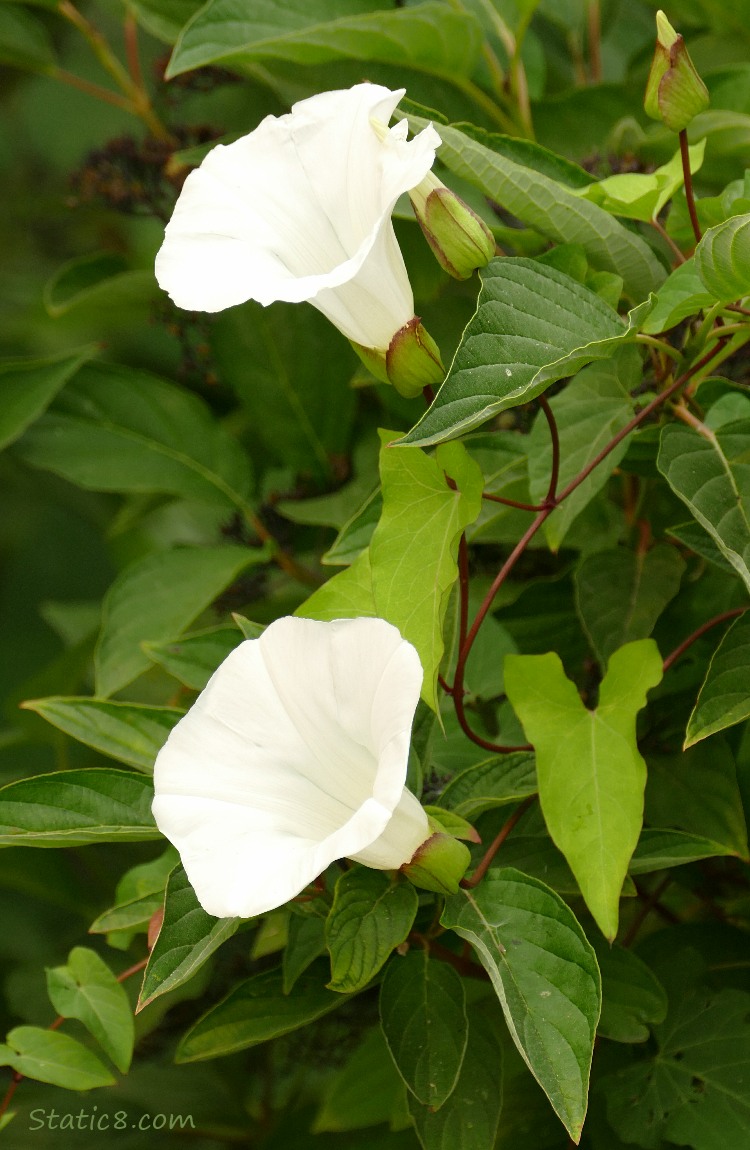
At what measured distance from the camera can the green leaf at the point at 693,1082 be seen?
67cm

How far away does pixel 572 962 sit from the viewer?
1.77 feet

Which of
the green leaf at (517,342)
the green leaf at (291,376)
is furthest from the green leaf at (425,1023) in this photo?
the green leaf at (291,376)

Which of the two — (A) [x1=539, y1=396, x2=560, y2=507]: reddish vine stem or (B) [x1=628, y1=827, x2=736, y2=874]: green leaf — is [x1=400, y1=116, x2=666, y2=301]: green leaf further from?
(B) [x1=628, y1=827, x2=736, y2=874]: green leaf

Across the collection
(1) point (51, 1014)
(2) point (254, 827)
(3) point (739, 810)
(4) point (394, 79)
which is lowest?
(1) point (51, 1014)

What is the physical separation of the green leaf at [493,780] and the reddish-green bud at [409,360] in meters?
0.22

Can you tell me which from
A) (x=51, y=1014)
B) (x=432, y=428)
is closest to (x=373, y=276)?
(x=432, y=428)

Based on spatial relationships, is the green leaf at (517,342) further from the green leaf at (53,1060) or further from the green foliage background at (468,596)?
the green leaf at (53,1060)

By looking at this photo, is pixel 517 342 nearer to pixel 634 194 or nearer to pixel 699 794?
pixel 634 194

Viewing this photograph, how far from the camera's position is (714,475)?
0.62 meters

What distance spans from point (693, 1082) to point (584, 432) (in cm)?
42

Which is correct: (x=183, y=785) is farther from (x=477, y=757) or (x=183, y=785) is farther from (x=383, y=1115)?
(x=383, y=1115)

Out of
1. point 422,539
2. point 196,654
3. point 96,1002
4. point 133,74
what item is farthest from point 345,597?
point 133,74

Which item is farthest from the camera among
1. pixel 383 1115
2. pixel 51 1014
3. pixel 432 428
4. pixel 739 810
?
pixel 51 1014

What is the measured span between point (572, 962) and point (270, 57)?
2.16 ft
